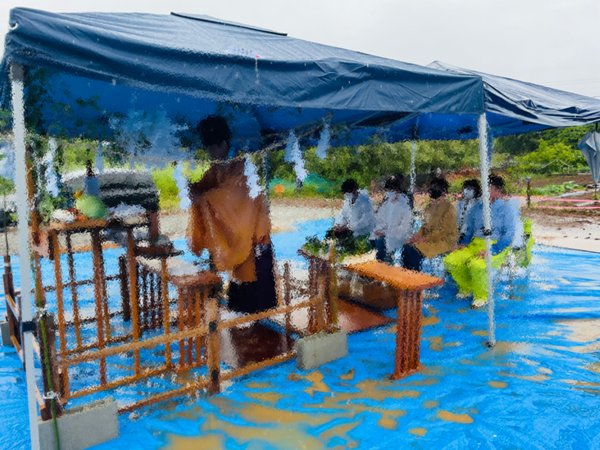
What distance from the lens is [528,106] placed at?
3.35 meters

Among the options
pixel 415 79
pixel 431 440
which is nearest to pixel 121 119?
pixel 415 79

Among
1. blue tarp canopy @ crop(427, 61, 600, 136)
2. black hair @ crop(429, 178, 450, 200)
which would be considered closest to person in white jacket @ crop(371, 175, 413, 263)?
black hair @ crop(429, 178, 450, 200)

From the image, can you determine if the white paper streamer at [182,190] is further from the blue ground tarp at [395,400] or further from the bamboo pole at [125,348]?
the blue ground tarp at [395,400]

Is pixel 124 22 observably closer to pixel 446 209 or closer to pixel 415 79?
pixel 415 79

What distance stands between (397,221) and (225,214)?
2407mm

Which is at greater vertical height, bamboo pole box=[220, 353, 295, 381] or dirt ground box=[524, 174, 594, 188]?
dirt ground box=[524, 174, 594, 188]

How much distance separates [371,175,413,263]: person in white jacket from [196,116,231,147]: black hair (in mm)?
2371

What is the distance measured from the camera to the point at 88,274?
565 cm

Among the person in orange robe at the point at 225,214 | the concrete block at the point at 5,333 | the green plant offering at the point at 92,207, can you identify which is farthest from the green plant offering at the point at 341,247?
the concrete block at the point at 5,333

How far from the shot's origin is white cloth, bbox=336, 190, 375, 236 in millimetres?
4996

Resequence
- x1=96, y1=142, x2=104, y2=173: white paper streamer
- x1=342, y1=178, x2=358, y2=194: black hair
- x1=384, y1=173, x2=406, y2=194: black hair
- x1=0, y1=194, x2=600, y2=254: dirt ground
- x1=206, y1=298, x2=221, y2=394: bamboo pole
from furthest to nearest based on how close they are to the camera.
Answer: x1=0, y1=194, x2=600, y2=254: dirt ground, x1=342, y1=178, x2=358, y2=194: black hair, x1=384, y1=173, x2=406, y2=194: black hair, x1=96, y1=142, x2=104, y2=173: white paper streamer, x1=206, y1=298, x2=221, y2=394: bamboo pole

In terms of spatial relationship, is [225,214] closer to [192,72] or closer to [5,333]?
[192,72]

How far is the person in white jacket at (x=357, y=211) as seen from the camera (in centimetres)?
500

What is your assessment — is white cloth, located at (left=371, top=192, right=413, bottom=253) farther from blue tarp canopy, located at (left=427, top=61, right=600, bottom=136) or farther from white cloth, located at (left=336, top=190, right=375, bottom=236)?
blue tarp canopy, located at (left=427, top=61, right=600, bottom=136)
